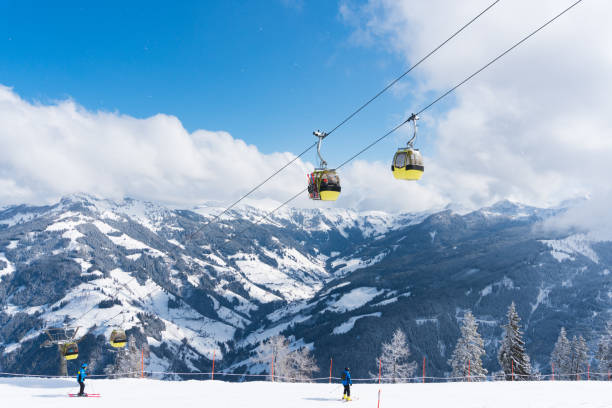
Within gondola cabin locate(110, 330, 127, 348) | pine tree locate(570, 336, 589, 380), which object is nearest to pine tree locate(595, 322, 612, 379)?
pine tree locate(570, 336, 589, 380)

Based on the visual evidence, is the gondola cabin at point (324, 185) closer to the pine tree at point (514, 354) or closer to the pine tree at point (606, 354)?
the pine tree at point (514, 354)

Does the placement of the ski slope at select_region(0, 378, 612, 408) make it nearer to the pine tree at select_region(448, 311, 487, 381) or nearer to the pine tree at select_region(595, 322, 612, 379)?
the pine tree at select_region(448, 311, 487, 381)

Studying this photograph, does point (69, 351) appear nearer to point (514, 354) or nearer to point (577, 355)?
point (514, 354)

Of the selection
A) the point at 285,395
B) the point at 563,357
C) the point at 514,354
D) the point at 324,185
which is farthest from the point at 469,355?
the point at 324,185

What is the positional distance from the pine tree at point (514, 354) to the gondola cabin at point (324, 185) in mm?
41956

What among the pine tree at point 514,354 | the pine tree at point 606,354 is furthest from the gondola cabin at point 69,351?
the pine tree at point 606,354

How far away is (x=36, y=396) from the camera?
2005cm

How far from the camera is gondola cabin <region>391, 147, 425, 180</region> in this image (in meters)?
14.7

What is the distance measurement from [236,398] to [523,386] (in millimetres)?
19310

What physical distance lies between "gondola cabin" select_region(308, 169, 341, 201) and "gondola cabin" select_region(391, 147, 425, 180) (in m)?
2.55

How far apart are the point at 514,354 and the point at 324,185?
148 ft

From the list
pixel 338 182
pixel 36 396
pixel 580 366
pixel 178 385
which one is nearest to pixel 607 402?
pixel 338 182

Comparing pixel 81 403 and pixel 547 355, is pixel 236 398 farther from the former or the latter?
pixel 547 355

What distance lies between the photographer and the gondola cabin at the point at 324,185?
1533cm
